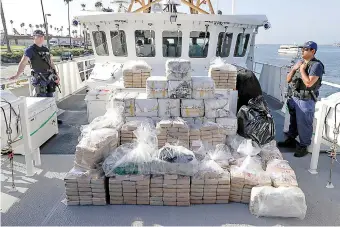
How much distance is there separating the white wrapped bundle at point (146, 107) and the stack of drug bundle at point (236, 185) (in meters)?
1.53

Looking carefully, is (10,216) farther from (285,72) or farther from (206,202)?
(285,72)

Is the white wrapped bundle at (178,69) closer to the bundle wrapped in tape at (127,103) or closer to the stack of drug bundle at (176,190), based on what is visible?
the bundle wrapped in tape at (127,103)

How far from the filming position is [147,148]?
10.8 ft

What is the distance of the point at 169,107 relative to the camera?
4.19m

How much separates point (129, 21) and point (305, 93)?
14.1 ft

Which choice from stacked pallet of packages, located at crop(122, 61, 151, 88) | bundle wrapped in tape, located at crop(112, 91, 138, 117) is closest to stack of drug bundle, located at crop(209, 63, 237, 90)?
stacked pallet of packages, located at crop(122, 61, 151, 88)

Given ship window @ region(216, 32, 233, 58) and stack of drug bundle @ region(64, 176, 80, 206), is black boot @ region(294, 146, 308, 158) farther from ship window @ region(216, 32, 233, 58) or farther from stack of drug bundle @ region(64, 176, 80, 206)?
ship window @ region(216, 32, 233, 58)

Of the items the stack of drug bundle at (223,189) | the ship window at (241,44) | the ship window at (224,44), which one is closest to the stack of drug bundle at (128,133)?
the stack of drug bundle at (223,189)

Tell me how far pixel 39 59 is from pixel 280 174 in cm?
461

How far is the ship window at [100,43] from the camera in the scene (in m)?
7.35

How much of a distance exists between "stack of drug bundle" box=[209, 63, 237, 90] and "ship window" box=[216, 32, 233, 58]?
239cm

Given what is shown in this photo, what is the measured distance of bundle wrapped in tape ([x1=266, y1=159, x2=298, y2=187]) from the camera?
3.06 m

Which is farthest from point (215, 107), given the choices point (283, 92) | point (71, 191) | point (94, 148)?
point (283, 92)

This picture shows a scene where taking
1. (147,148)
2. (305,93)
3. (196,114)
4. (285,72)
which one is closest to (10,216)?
(147,148)
